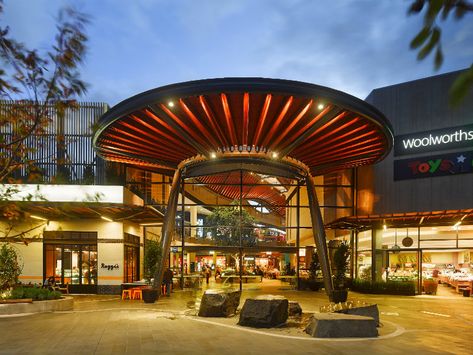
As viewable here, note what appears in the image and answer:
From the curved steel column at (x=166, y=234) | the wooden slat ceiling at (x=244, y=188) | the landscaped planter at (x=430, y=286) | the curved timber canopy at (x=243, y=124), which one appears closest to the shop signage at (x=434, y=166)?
the curved timber canopy at (x=243, y=124)

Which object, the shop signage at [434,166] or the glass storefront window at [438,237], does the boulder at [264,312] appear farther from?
the glass storefront window at [438,237]

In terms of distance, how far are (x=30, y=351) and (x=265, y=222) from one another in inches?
2157

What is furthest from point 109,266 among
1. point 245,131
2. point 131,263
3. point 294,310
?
point 294,310

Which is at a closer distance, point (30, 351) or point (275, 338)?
point (30, 351)

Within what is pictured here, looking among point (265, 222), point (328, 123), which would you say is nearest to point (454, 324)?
point (328, 123)

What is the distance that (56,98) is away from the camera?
24.0ft

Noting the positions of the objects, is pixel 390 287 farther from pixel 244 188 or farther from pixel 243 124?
pixel 244 188

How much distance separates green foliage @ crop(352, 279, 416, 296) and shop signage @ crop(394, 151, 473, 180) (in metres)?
5.92

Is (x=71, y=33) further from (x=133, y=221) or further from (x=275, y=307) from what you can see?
(x=133, y=221)

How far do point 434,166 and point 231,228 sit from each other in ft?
38.7

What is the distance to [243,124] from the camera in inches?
872

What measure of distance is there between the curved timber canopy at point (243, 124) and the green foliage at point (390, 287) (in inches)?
273

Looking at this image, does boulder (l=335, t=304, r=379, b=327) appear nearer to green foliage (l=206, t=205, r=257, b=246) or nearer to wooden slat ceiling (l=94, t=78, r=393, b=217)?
wooden slat ceiling (l=94, t=78, r=393, b=217)

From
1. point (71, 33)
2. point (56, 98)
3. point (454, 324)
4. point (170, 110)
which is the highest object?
point (170, 110)
